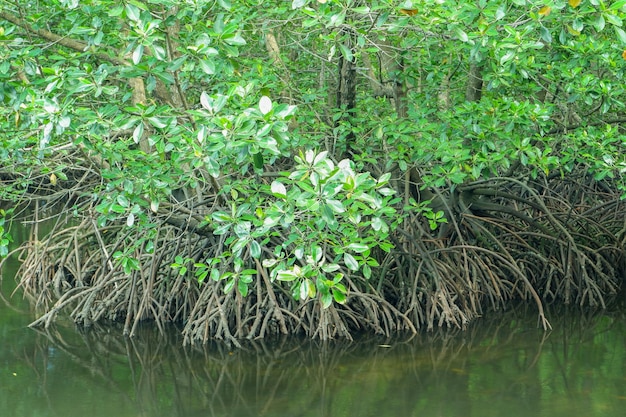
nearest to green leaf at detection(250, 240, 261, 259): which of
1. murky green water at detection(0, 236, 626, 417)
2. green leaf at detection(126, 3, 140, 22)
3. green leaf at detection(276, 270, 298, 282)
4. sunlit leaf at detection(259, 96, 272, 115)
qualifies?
green leaf at detection(276, 270, 298, 282)

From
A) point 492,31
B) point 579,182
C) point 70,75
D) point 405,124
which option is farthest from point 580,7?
point 579,182

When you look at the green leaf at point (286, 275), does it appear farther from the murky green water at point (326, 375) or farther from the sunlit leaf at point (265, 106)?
the murky green water at point (326, 375)

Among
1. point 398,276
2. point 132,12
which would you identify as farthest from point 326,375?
point 132,12

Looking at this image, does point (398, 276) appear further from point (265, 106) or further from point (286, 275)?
point (265, 106)

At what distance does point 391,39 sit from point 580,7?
2.74m

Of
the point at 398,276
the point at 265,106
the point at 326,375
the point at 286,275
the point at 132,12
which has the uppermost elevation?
the point at 132,12

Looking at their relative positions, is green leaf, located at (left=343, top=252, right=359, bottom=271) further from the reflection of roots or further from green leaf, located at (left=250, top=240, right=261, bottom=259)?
the reflection of roots

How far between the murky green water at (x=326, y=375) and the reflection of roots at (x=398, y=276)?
0.18 meters

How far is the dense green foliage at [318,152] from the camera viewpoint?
371cm

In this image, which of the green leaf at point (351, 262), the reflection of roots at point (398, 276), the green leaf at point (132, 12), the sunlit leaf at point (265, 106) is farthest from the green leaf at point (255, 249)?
the reflection of roots at point (398, 276)

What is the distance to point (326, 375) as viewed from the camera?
16.9 feet

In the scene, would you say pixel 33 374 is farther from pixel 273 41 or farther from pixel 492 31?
pixel 492 31

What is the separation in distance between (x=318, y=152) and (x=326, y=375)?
1.44 m

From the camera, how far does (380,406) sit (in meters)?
4.59
